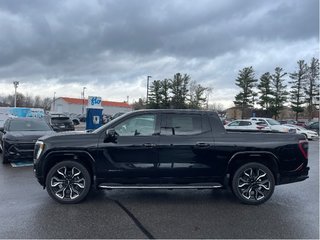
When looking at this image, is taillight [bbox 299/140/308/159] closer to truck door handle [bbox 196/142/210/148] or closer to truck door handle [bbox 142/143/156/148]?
truck door handle [bbox 196/142/210/148]

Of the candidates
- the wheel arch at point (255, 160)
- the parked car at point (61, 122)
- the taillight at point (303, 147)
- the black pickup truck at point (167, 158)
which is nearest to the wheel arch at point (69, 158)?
the black pickup truck at point (167, 158)

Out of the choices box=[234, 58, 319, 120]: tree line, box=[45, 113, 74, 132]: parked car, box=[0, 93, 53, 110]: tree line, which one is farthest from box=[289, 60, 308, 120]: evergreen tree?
box=[0, 93, 53, 110]: tree line

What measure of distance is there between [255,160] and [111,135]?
2810 mm

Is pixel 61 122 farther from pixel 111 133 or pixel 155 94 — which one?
pixel 155 94

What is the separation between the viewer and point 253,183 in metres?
6.35

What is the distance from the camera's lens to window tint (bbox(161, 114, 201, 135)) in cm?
638

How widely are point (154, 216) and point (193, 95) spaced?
64.6 metres

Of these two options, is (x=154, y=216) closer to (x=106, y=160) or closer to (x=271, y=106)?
(x=106, y=160)

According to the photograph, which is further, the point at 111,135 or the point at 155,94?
the point at 155,94

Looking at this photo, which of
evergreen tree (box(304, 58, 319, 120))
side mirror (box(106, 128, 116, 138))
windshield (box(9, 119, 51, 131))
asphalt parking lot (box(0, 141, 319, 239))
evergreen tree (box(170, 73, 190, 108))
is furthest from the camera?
evergreen tree (box(170, 73, 190, 108))

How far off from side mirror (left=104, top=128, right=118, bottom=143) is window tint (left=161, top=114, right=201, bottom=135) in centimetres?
90

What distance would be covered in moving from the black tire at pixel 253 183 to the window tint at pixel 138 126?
1.85m

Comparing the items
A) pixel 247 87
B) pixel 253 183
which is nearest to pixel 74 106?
pixel 247 87

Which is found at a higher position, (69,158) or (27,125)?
(27,125)
